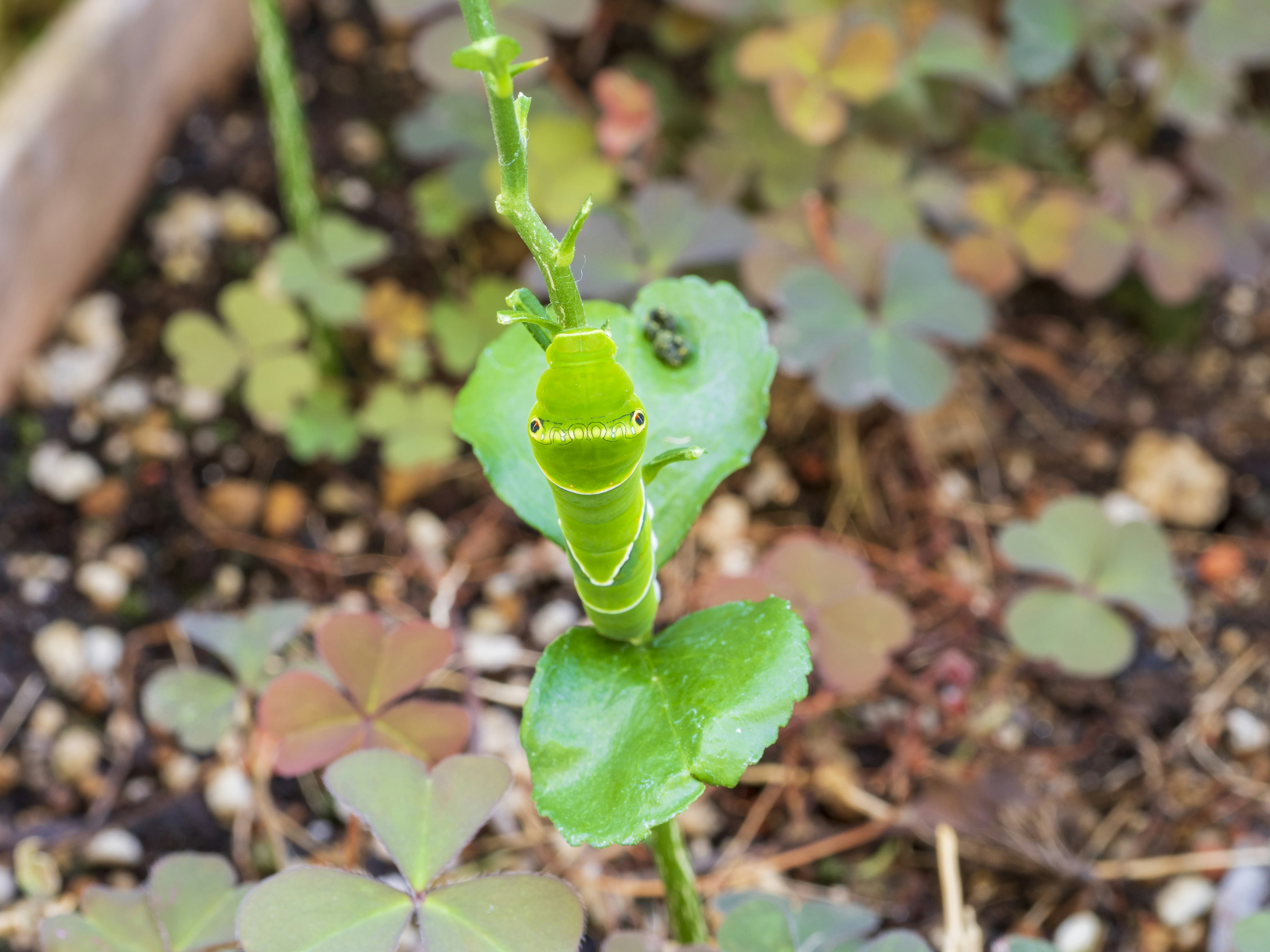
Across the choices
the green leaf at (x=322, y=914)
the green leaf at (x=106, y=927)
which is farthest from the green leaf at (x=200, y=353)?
the green leaf at (x=322, y=914)

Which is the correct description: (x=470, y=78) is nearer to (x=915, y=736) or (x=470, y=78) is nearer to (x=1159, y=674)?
(x=915, y=736)

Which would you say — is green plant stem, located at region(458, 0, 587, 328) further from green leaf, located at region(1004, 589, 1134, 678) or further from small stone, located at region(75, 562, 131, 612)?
small stone, located at region(75, 562, 131, 612)

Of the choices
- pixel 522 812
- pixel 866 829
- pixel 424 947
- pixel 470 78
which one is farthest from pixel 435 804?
pixel 470 78

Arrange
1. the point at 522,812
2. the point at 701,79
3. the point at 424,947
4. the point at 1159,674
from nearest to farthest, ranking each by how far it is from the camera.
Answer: the point at 424,947
the point at 522,812
the point at 1159,674
the point at 701,79

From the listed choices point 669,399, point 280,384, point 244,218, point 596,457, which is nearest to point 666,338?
point 669,399

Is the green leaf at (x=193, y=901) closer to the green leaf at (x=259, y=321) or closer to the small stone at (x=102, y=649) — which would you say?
the small stone at (x=102, y=649)

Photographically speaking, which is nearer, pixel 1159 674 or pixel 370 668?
pixel 370 668
